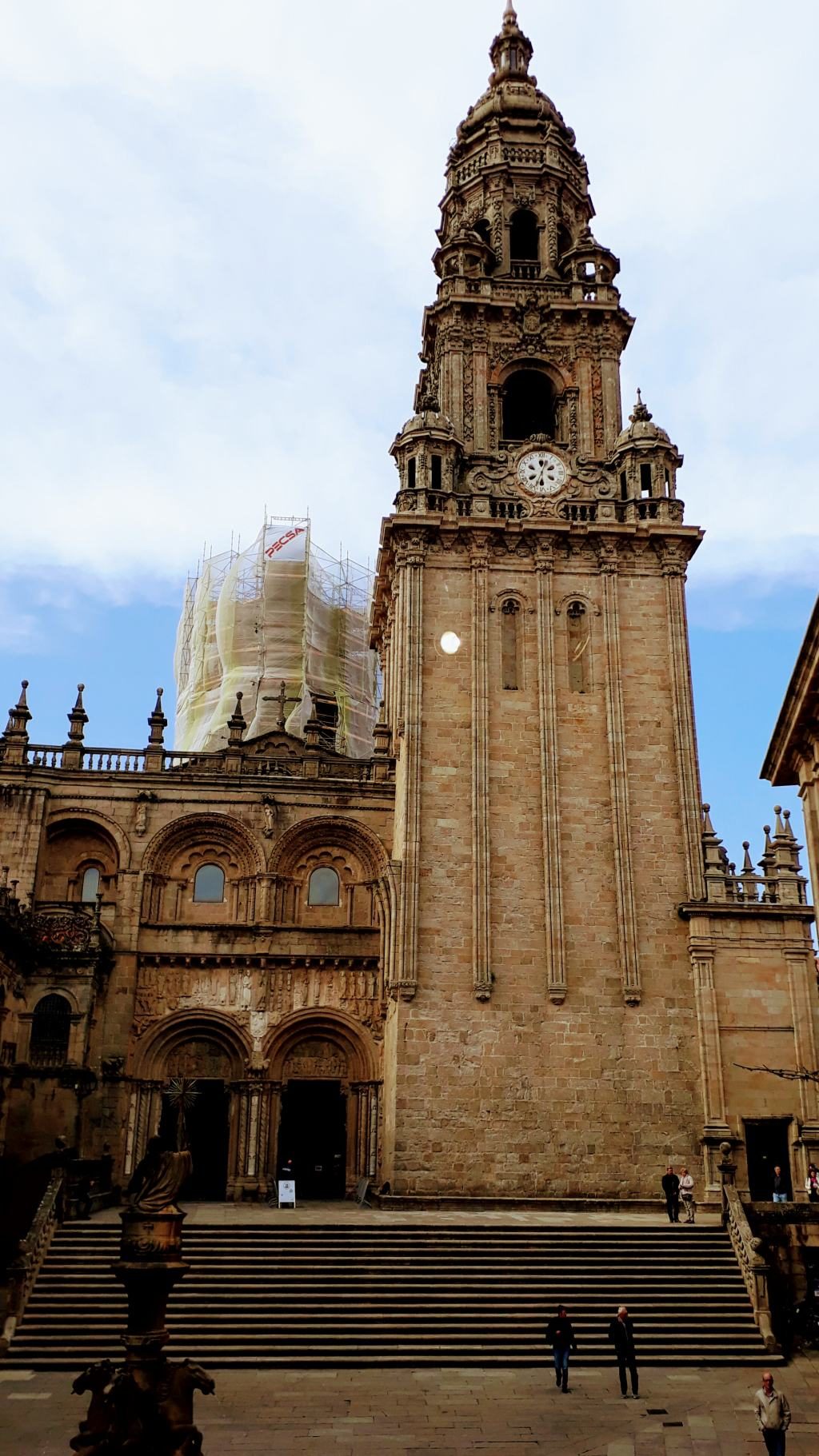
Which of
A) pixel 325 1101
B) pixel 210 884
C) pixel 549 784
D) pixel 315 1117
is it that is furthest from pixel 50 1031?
pixel 549 784

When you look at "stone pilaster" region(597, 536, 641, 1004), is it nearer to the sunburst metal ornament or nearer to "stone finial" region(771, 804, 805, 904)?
"stone finial" region(771, 804, 805, 904)

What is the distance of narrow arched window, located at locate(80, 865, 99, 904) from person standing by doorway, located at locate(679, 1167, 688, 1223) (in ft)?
61.3

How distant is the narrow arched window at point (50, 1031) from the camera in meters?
32.9

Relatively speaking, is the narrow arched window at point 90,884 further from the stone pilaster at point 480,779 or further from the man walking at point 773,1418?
the man walking at point 773,1418

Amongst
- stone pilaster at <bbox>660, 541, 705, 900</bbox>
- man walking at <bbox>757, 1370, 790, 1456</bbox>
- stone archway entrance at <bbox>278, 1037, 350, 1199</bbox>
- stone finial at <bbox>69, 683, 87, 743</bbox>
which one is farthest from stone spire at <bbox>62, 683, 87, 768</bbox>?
man walking at <bbox>757, 1370, 790, 1456</bbox>

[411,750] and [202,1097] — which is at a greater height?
[411,750]

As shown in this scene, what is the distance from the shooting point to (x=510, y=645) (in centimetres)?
3647

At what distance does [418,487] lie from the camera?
123 ft

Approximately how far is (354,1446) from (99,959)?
19.4 m

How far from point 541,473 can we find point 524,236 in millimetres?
11625

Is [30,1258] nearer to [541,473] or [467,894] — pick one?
[467,894]

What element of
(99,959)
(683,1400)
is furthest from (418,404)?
(683,1400)

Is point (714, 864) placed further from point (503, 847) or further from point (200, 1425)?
point (200, 1425)

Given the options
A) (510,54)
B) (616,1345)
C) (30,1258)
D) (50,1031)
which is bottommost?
(616,1345)
